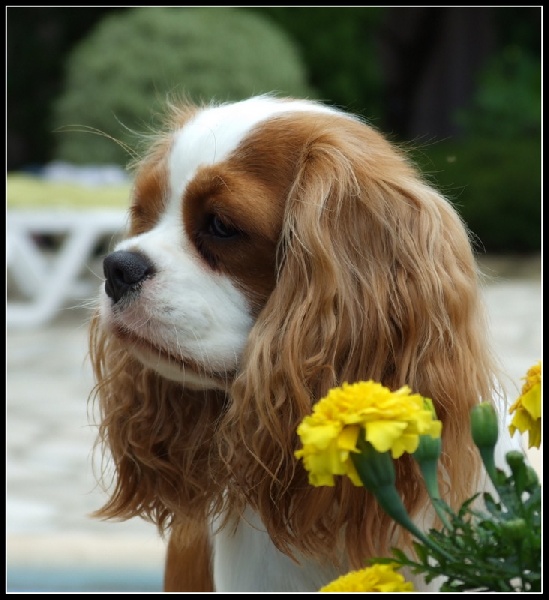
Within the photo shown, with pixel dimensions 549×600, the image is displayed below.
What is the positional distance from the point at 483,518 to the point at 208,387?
97 centimetres

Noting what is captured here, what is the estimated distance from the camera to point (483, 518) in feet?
3.59

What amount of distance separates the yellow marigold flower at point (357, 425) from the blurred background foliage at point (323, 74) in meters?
8.52

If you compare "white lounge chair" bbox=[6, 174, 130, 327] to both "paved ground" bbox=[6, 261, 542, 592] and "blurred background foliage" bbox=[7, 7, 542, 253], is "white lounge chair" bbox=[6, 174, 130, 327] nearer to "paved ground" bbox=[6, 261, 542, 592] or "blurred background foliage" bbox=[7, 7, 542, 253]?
"paved ground" bbox=[6, 261, 542, 592]

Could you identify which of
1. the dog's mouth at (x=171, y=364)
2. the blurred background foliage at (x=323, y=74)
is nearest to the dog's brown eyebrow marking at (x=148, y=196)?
the dog's mouth at (x=171, y=364)

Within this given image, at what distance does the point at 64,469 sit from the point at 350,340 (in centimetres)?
354

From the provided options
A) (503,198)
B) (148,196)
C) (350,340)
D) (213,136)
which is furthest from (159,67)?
(350,340)

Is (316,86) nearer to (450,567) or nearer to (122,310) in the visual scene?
(122,310)

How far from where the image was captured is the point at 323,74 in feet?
43.1

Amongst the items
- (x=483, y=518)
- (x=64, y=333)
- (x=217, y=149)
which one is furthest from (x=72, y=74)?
(x=483, y=518)

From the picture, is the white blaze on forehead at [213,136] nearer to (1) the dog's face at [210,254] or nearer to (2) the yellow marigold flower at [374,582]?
(1) the dog's face at [210,254]

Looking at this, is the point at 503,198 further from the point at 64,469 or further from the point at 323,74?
the point at 64,469

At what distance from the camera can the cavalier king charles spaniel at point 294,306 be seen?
183 cm

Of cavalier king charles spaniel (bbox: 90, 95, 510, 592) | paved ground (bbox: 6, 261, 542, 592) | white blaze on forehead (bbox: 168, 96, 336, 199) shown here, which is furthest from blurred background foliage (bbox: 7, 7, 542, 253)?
cavalier king charles spaniel (bbox: 90, 95, 510, 592)

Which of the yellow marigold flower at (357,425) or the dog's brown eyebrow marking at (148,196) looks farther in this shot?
the dog's brown eyebrow marking at (148,196)
